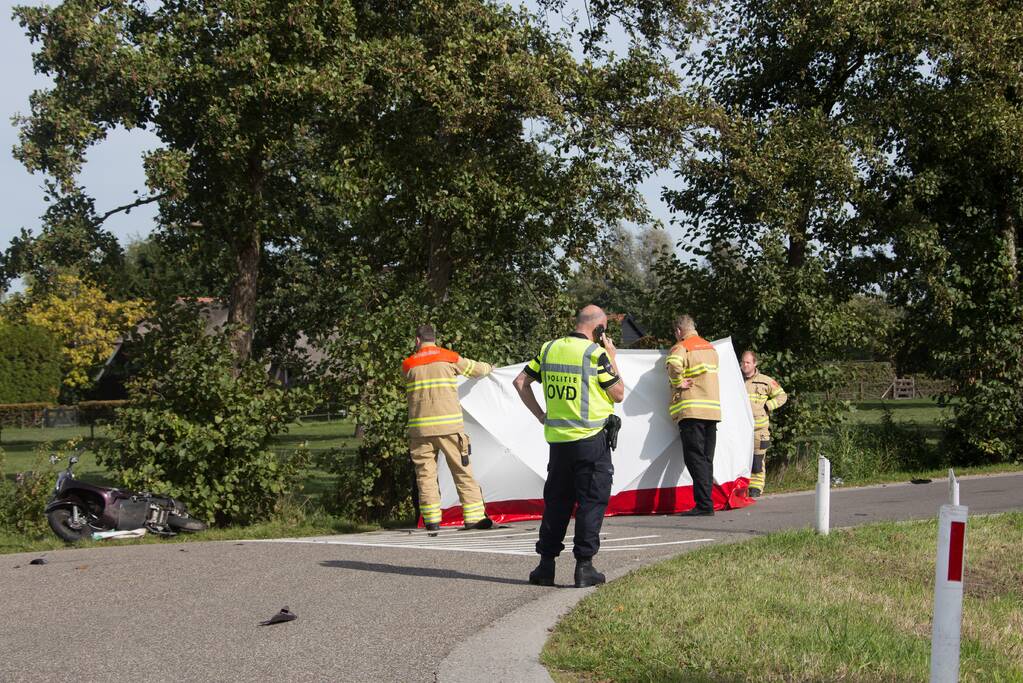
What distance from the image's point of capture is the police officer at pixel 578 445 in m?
7.96

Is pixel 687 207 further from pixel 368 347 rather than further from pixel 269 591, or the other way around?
pixel 269 591

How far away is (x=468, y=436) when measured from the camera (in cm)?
1168

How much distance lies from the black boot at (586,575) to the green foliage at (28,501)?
233 inches

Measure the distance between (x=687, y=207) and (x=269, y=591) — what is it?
428 inches

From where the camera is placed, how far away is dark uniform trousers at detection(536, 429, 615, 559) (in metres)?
7.93

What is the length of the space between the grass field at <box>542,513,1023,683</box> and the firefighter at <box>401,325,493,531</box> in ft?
8.89

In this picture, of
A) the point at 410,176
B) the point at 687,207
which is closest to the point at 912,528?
the point at 687,207

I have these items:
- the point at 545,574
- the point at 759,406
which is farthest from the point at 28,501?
the point at 759,406

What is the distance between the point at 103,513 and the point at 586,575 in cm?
514

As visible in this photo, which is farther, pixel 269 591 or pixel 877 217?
pixel 877 217

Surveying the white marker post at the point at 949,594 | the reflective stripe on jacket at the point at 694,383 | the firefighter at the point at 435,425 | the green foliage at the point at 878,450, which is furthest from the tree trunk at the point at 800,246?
the white marker post at the point at 949,594

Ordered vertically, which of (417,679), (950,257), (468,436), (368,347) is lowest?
(417,679)

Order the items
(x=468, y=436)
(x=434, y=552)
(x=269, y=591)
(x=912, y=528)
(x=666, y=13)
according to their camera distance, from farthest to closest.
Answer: (x=666, y=13)
(x=468, y=436)
(x=912, y=528)
(x=434, y=552)
(x=269, y=591)

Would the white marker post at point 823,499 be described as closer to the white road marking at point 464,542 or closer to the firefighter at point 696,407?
the white road marking at point 464,542
